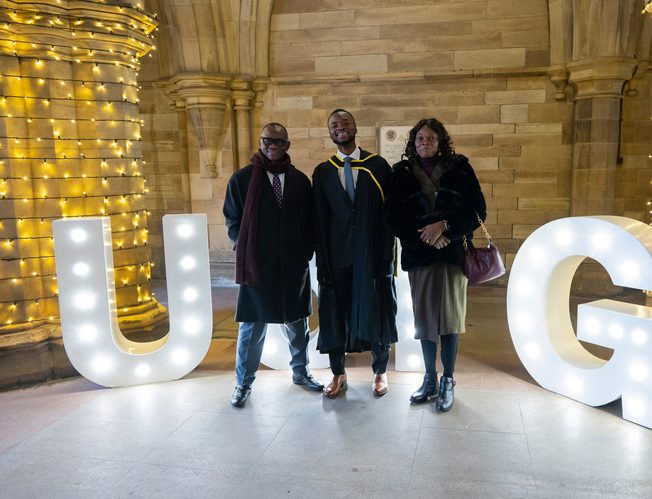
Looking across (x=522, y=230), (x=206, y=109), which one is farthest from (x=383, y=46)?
(x=522, y=230)

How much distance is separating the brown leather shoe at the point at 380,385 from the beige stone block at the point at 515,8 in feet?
15.6

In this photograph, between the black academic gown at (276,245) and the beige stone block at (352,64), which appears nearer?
the black academic gown at (276,245)

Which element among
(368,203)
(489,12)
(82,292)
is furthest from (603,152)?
(82,292)

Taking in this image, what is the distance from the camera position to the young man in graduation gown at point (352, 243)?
10.3 ft

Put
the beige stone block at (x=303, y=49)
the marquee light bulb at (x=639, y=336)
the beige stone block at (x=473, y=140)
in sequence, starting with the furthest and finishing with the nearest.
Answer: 1. the beige stone block at (x=303, y=49)
2. the beige stone block at (x=473, y=140)
3. the marquee light bulb at (x=639, y=336)

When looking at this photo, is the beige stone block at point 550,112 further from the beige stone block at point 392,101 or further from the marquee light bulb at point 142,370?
the marquee light bulb at point 142,370

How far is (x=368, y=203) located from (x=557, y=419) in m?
1.57

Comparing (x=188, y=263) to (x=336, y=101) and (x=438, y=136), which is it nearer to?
(x=438, y=136)

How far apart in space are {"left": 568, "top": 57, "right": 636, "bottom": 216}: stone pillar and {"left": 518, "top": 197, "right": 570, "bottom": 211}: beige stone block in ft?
0.46

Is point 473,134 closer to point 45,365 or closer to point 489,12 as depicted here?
point 489,12

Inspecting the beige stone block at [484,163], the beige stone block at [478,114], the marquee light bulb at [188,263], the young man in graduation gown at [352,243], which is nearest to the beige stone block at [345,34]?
the beige stone block at [478,114]

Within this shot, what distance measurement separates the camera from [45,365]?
3.86 metres

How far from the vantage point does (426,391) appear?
3.30 meters

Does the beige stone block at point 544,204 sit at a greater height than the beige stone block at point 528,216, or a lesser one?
greater
